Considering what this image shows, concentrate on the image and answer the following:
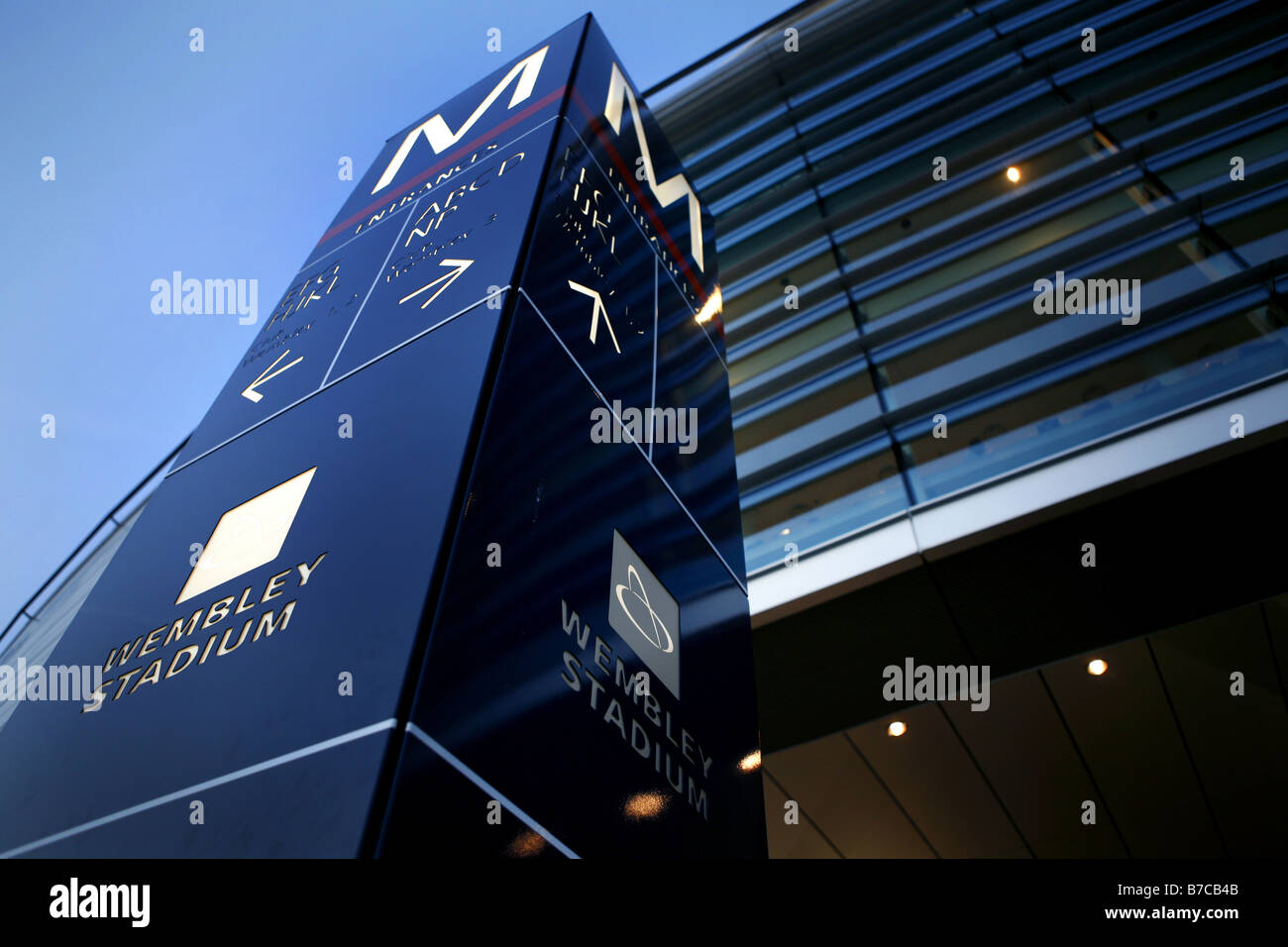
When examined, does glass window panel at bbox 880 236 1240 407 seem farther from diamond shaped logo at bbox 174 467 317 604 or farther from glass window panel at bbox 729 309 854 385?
diamond shaped logo at bbox 174 467 317 604

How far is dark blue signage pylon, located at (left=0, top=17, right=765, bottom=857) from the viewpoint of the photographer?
75.7 inches

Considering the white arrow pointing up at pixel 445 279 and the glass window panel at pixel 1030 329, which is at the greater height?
the glass window panel at pixel 1030 329

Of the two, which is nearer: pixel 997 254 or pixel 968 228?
pixel 997 254

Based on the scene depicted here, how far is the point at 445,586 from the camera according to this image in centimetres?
207

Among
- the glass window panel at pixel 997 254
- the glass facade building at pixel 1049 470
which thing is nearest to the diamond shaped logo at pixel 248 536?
the glass facade building at pixel 1049 470

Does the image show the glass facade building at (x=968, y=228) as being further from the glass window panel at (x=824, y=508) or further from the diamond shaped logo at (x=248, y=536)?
the diamond shaped logo at (x=248, y=536)

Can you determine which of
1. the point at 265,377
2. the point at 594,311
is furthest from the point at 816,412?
the point at 265,377

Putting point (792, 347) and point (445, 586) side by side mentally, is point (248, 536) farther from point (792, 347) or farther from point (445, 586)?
point (792, 347)

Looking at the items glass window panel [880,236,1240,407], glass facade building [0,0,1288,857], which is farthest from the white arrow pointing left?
glass window panel [880,236,1240,407]

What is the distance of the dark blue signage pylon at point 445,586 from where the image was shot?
192cm
